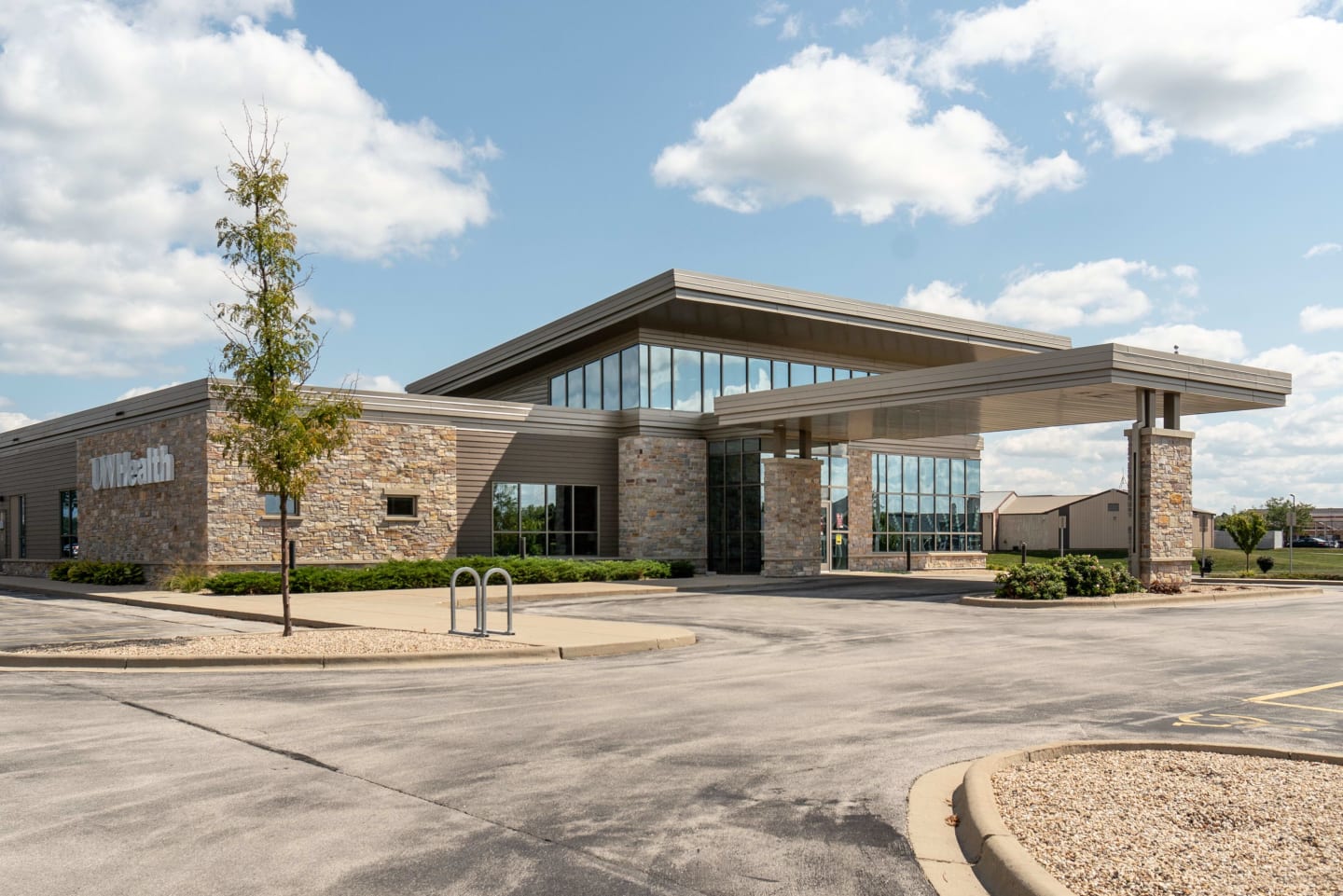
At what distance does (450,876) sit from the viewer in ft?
17.2

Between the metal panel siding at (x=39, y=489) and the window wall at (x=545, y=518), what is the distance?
13510mm

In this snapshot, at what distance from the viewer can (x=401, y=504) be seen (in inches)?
1174

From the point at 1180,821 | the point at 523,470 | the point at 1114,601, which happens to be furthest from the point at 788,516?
the point at 1180,821

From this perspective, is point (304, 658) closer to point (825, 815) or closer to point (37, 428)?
point (825, 815)

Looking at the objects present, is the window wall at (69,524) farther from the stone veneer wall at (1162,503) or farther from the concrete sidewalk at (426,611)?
the stone veneer wall at (1162,503)

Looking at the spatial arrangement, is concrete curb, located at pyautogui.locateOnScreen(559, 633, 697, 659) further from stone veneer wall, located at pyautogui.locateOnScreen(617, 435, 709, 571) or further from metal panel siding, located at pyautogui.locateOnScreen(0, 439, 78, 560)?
metal panel siding, located at pyautogui.locateOnScreen(0, 439, 78, 560)

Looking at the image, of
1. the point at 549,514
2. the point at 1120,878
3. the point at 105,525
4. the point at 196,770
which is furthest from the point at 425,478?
the point at 1120,878

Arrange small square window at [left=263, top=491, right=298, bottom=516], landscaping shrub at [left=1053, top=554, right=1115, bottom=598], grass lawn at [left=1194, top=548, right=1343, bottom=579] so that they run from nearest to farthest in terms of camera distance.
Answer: landscaping shrub at [left=1053, top=554, right=1115, bottom=598]
small square window at [left=263, top=491, right=298, bottom=516]
grass lawn at [left=1194, top=548, right=1343, bottom=579]

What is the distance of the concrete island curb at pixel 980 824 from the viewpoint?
510cm

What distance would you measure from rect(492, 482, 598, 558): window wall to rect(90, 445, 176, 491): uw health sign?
8844mm

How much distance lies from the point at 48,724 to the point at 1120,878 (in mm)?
8633

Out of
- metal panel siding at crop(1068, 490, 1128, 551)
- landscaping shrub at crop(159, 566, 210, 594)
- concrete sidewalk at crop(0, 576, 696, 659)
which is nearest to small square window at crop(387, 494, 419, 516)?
concrete sidewalk at crop(0, 576, 696, 659)

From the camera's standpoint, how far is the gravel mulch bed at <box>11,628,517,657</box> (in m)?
13.7

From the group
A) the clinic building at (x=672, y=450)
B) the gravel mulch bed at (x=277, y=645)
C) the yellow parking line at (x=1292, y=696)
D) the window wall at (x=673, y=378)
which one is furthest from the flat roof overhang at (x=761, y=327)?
the yellow parking line at (x=1292, y=696)
